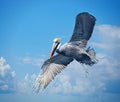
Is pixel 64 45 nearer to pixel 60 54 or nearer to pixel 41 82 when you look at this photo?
pixel 60 54

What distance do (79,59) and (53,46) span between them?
512mm

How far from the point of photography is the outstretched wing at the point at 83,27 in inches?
340

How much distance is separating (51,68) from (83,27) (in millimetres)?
911

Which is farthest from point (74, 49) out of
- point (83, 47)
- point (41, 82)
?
point (41, 82)

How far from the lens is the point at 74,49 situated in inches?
354

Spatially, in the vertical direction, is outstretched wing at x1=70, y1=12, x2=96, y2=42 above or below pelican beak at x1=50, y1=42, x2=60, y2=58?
above

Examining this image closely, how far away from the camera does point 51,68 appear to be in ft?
29.6

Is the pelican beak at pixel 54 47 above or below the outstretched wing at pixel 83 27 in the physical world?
below

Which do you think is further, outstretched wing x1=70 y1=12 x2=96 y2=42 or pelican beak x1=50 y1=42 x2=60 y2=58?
pelican beak x1=50 y1=42 x2=60 y2=58

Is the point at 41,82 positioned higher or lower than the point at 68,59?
lower

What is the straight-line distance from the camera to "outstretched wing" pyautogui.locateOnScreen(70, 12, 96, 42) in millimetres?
8641

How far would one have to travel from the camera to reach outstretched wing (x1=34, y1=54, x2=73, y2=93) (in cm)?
877

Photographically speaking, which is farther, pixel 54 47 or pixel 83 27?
pixel 54 47

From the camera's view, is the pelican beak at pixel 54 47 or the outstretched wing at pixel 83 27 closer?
the outstretched wing at pixel 83 27
